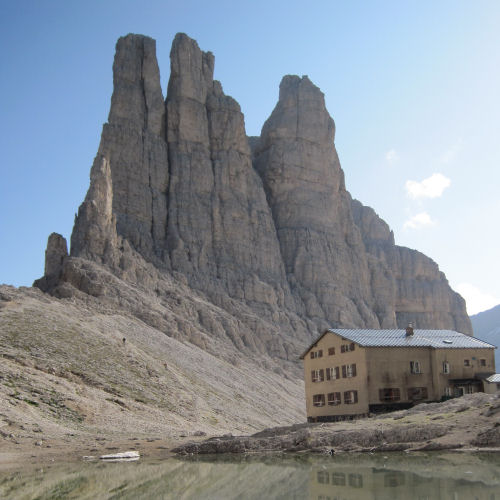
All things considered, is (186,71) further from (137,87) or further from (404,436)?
(404,436)

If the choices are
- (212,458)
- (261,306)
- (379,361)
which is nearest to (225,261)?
(261,306)

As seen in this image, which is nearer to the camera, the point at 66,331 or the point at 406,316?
the point at 66,331

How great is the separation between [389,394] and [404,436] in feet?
56.4

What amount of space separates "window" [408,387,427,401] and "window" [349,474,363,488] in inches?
1097

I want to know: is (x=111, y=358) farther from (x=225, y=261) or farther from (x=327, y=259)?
(x=327, y=259)

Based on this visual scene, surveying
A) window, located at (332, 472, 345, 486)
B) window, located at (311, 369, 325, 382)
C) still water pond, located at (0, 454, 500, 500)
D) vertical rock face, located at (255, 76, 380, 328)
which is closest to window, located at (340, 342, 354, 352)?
window, located at (311, 369, 325, 382)

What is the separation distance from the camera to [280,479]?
1040 inches

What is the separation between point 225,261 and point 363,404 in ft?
236

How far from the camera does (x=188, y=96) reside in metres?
130

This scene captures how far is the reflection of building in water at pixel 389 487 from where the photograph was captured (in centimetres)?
2073

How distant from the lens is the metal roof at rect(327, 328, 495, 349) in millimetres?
53569

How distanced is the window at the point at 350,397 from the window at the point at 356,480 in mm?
26966

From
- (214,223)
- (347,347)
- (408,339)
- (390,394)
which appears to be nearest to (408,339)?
(408,339)

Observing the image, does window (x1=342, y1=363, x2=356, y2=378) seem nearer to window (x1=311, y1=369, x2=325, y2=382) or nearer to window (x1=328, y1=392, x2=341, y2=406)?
window (x1=328, y1=392, x2=341, y2=406)
